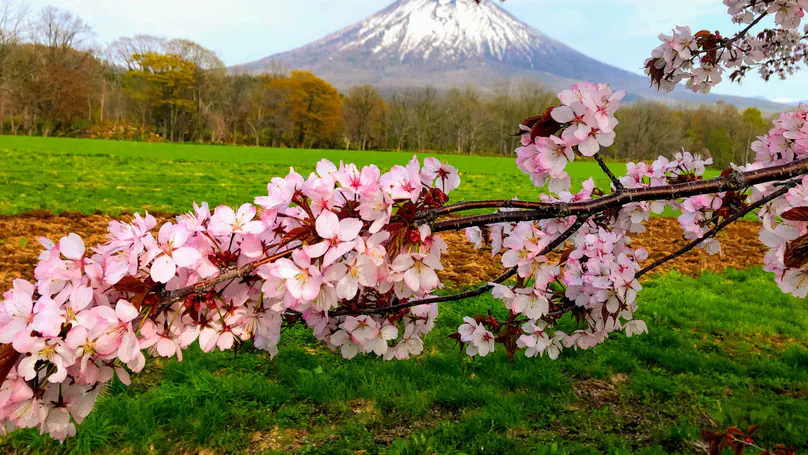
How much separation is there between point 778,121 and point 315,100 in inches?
2773

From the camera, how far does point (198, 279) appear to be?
112cm

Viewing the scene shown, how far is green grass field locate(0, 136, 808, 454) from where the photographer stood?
11.0ft

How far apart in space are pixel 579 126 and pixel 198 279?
3.42ft

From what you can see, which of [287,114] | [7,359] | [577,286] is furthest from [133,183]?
[287,114]

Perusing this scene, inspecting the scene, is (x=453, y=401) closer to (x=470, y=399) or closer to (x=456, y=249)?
(x=470, y=399)

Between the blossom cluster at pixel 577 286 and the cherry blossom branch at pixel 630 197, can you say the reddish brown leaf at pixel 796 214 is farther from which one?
the blossom cluster at pixel 577 286

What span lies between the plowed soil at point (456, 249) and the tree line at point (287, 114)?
51572mm

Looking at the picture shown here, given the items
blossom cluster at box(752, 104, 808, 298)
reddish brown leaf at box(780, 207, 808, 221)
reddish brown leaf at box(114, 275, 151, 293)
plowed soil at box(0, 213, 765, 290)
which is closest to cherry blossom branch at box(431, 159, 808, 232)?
blossom cluster at box(752, 104, 808, 298)

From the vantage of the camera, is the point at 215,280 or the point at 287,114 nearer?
the point at 215,280

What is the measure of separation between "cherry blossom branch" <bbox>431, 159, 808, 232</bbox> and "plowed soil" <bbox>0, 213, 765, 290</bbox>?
553 centimetres

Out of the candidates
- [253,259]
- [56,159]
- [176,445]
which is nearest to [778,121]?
[253,259]

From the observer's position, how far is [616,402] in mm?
3986

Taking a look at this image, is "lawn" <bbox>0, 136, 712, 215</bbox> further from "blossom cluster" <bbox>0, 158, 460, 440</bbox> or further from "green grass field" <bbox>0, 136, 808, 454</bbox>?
"blossom cluster" <bbox>0, 158, 460, 440</bbox>

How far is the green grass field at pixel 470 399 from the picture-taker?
11.0 ft
